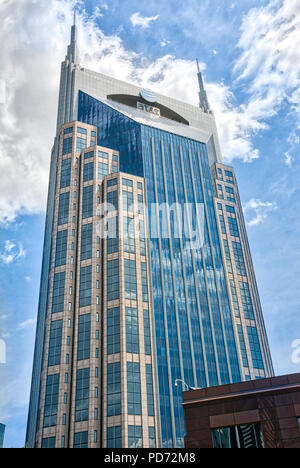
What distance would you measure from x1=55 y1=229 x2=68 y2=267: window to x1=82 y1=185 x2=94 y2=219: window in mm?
6347

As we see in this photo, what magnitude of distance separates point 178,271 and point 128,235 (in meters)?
16.8

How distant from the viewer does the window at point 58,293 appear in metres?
97.8

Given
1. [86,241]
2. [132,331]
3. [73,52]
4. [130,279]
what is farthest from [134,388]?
[73,52]

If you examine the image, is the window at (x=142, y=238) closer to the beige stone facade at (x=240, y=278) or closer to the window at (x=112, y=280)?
the window at (x=112, y=280)

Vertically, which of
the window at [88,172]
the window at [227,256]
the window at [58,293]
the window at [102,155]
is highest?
the window at [102,155]

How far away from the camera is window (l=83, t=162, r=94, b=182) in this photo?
11531cm

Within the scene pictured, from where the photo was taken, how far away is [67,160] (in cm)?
11919

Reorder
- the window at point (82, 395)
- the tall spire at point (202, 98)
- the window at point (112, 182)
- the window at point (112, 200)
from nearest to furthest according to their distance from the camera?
the window at point (82, 395)
the window at point (112, 200)
the window at point (112, 182)
the tall spire at point (202, 98)

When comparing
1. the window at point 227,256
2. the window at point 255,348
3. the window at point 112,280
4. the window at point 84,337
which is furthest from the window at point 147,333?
the window at point 227,256

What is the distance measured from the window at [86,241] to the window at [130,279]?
8816mm

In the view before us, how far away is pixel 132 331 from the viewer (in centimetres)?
9394

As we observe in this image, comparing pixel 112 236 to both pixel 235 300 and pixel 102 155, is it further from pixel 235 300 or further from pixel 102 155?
pixel 235 300

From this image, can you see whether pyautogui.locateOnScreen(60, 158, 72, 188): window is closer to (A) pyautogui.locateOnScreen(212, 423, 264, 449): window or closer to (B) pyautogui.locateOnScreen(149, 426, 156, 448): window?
(B) pyautogui.locateOnScreen(149, 426, 156, 448): window

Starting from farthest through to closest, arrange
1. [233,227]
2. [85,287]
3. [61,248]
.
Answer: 1. [233,227]
2. [61,248]
3. [85,287]
